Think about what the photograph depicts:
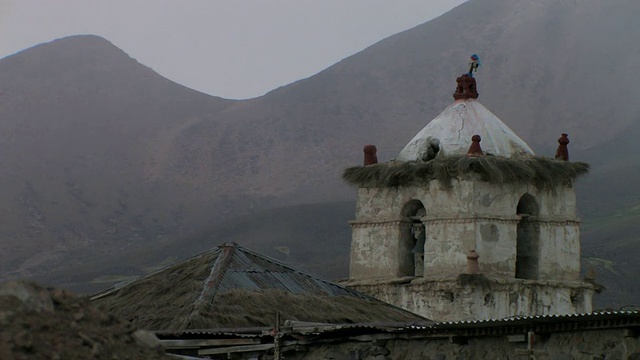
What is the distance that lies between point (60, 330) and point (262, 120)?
7473cm

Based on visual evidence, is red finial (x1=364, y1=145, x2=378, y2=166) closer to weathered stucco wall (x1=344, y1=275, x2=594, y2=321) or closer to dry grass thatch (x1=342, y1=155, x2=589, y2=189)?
dry grass thatch (x1=342, y1=155, x2=589, y2=189)

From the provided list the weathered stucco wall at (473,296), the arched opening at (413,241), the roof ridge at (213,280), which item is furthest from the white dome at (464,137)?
the roof ridge at (213,280)

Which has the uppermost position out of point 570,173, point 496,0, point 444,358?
point 496,0

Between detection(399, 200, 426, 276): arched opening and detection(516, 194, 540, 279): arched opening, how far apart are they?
1.33m

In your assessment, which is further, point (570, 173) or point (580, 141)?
point (580, 141)

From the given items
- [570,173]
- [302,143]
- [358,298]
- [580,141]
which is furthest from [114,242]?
[358,298]

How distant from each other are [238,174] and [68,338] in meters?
72.9

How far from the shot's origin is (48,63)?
273ft

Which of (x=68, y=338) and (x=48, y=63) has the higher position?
(x=48, y=63)

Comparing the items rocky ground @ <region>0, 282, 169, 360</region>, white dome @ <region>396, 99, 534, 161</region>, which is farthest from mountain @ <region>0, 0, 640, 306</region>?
rocky ground @ <region>0, 282, 169, 360</region>

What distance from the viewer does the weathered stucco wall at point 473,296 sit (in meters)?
21.0

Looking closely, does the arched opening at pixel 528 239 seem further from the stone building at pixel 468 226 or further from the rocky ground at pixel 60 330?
the rocky ground at pixel 60 330

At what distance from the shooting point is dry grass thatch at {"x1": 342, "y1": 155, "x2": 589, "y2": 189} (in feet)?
70.5

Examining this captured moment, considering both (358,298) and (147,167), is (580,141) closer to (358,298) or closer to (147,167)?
(147,167)
